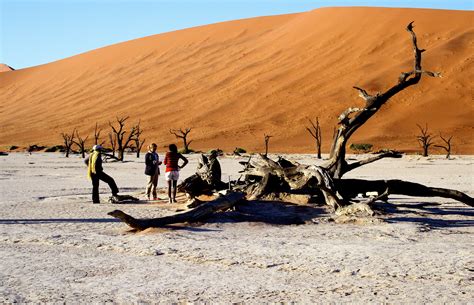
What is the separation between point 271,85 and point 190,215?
58.9 metres

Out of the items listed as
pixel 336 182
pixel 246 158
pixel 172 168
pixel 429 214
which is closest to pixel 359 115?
pixel 336 182

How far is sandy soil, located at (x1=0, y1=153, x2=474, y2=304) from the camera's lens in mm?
6070

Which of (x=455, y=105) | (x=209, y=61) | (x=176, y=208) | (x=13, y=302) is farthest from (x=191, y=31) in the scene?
(x=13, y=302)

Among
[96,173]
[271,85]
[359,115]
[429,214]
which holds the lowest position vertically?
[429,214]

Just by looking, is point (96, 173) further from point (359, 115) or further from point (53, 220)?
point (359, 115)

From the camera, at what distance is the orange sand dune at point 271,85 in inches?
2282

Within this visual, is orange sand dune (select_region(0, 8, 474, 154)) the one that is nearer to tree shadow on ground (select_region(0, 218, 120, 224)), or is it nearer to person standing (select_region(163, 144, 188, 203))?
person standing (select_region(163, 144, 188, 203))

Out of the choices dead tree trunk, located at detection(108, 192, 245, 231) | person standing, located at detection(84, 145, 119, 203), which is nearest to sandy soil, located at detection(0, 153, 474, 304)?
dead tree trunk, located at detection(108, 192, 245, 231)

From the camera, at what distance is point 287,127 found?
195 feet

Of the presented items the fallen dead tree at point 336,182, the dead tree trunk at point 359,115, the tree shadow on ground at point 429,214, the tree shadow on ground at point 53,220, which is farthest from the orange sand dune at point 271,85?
the tree shadow on ground at point 53,220

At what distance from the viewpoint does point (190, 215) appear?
1020 cm

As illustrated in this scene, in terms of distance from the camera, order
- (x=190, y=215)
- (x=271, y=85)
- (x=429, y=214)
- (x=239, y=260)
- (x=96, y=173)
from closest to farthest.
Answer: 1. (x=239, y=260)
2. (x=190, y=215)
3. (x=429, y=214)
4. (x=96, y=173)
5. (x=271, y=85)

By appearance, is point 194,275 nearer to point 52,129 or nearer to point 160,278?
point 160,278

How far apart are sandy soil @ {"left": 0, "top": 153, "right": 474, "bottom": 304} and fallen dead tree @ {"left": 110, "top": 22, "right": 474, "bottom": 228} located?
16.2 inches
